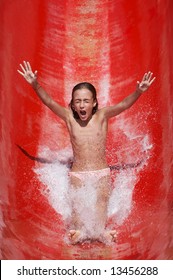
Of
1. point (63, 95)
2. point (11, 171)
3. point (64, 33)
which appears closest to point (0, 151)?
point (11, 171)

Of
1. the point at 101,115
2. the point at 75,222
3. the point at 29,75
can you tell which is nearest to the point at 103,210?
the point at 75,222

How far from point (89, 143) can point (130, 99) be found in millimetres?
111

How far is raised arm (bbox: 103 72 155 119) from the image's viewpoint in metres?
1.47

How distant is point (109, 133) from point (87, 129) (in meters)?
0.07

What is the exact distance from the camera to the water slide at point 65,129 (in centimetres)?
152

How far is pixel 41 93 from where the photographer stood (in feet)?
4.90

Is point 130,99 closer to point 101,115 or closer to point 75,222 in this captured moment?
point 101,115

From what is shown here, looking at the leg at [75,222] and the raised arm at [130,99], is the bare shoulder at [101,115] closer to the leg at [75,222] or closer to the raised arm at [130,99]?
the raised arm at [130,99]

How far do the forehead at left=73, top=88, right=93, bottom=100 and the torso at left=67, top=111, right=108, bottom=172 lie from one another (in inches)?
1.6

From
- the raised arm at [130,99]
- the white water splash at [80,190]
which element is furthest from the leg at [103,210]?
the raised arm at [130,99]

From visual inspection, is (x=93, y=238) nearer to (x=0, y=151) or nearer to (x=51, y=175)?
(x=51, y=175)

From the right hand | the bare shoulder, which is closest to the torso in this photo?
the bare shoulder
